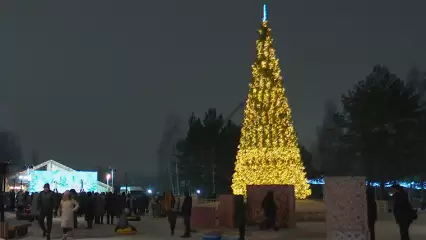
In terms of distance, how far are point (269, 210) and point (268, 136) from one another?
10.5 m

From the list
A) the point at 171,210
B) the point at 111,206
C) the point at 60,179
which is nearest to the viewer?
the point at 171,210

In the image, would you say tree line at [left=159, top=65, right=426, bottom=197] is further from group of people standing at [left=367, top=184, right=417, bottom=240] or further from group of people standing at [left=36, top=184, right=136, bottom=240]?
Answer: group of people standing at [left=367, top=184, right=417, bottom=240]

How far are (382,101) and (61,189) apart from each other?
30.9 meters

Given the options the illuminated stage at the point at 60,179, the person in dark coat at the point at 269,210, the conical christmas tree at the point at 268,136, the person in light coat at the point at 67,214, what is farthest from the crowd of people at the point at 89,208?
the illuminated stage at the point at 60,179

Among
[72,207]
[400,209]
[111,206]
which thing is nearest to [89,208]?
[111,206]

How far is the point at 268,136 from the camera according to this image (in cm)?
3344

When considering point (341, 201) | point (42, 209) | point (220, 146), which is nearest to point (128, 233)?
point (42, 209)

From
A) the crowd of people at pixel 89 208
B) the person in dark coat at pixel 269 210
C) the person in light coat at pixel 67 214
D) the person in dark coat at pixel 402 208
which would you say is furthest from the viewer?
the person in dark coat at pixel 269 210

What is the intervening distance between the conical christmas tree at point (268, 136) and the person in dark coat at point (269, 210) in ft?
31.0

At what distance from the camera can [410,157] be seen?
53031mm

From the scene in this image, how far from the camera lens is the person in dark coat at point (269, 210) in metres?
23.0

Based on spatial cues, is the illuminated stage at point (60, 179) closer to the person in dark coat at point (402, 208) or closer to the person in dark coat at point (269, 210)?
the person in dark coat at point (269, 210)

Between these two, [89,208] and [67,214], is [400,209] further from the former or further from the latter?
[89,208]

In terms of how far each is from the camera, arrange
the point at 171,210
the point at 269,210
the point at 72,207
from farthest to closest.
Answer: the point at 269,210 → the point at 171,210 → the point at 72,207
